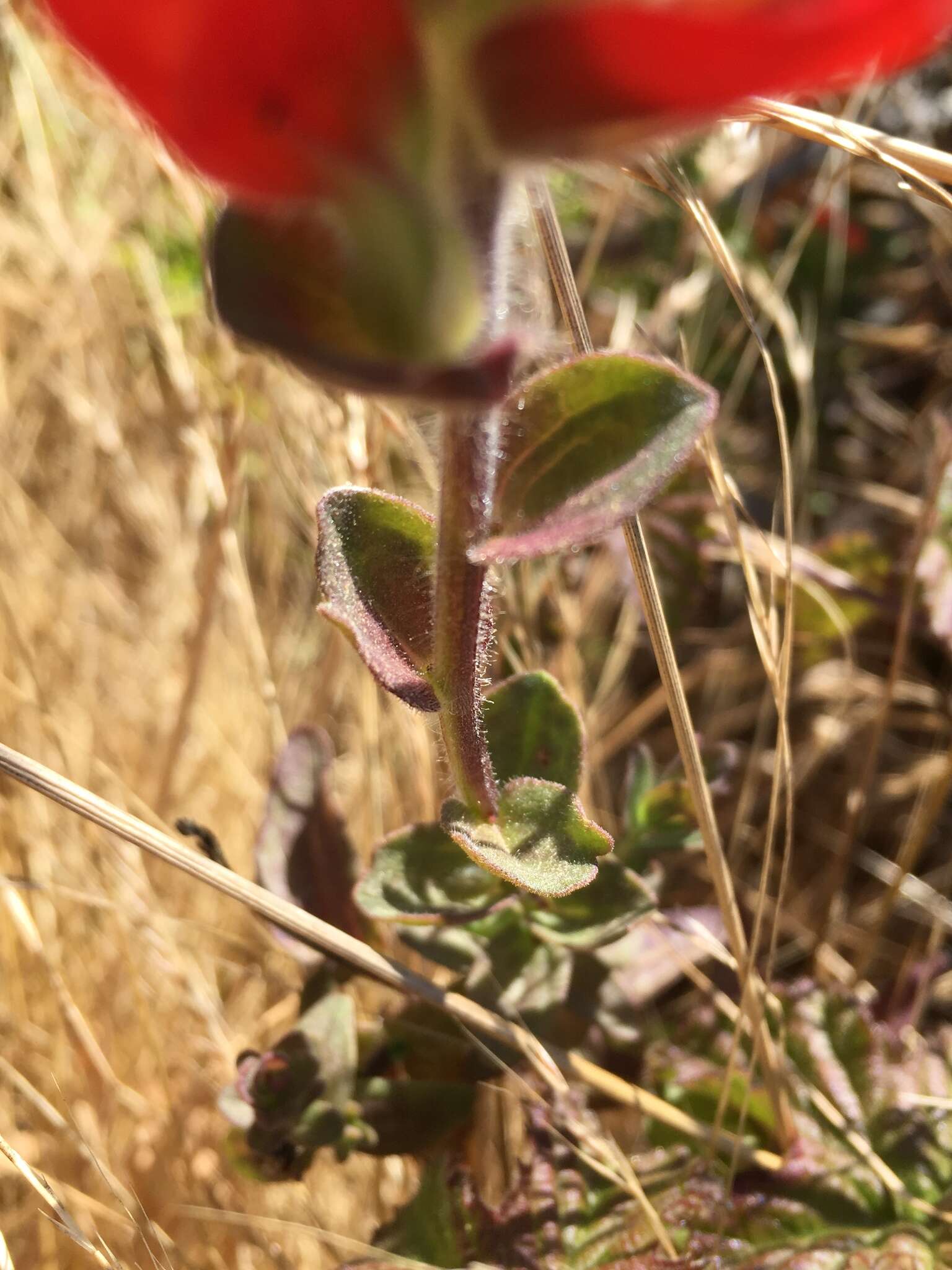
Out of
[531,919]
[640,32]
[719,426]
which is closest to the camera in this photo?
Answer: [640,32]

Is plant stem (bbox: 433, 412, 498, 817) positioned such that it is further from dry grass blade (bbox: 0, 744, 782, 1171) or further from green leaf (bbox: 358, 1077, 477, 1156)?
green leaf (bbox: 358, 1077, 477, 1156)

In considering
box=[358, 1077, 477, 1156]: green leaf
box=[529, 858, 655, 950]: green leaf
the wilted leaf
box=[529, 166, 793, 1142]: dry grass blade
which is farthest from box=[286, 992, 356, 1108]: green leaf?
the wilted leaf

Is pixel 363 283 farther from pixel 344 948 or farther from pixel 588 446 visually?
pixel 344 948

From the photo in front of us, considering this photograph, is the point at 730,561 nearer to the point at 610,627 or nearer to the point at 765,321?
the point at 610,627

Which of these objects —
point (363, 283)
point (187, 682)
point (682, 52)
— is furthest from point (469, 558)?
point (187, 682)

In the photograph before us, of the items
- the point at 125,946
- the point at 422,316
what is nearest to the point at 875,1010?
the point at 125,946

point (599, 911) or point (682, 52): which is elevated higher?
point (682, 52)
